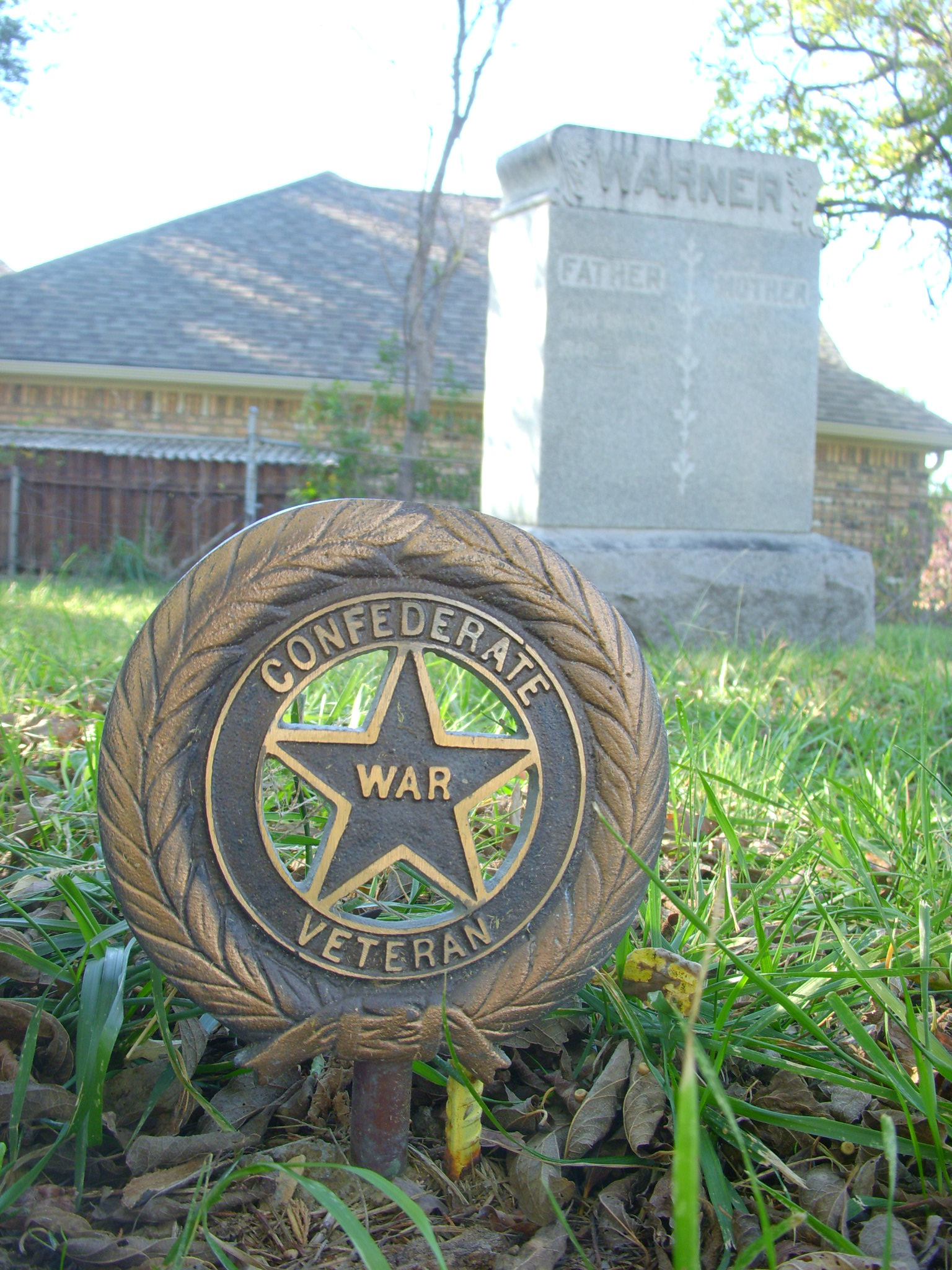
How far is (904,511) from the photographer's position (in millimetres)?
13672

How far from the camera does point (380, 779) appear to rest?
4.84ft

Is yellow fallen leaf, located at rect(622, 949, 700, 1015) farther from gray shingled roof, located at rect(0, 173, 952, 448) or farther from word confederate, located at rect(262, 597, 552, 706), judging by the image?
gray shingled roof, located at rect(0, 173, 952, 448)

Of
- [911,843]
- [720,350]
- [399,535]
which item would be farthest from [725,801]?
[720,350]

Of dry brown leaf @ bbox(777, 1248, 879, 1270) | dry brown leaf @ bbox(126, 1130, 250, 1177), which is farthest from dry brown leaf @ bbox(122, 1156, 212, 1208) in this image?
dry brown leaf @ bbox(777, 1248, 879, 1270)

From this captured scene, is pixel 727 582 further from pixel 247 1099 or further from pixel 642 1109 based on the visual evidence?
pixel 247 1099

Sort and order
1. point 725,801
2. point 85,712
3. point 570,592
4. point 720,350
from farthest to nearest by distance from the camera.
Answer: point 720,350
point 85,712
point 725,801
point 570,592

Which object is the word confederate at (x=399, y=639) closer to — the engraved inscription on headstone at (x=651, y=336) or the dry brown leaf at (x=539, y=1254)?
the dry brown leaf at (x=539, y=1254)

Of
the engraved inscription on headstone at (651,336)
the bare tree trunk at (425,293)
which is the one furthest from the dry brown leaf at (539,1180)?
the bare tree trunk at (425,293)

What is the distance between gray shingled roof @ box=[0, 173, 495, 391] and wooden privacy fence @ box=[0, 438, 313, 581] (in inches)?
54.1

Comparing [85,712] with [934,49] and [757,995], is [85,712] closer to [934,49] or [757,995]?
[757,995]

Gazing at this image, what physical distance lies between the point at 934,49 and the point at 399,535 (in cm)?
1109

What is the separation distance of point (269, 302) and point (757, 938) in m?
13.8

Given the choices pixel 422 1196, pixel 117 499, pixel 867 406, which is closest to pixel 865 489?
pixel 867 406

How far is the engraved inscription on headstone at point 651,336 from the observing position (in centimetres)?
530
